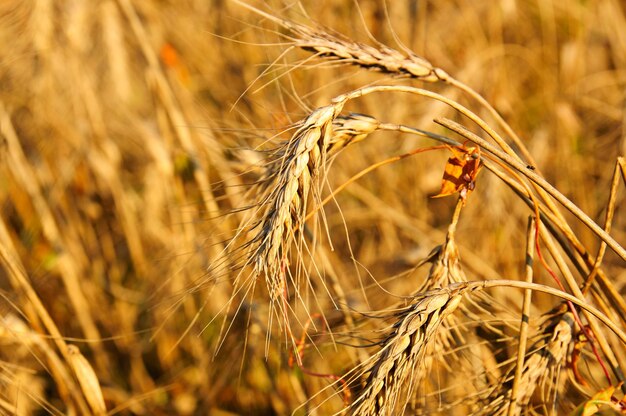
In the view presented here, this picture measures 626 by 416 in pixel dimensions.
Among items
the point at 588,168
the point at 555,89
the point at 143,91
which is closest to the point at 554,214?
the point at 588,168

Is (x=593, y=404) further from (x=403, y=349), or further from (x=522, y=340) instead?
(x=403, y=349)

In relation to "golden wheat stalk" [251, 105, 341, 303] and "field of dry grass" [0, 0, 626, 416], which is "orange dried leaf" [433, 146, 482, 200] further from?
"golden wheat stalk" [251, 105, 341, 303]

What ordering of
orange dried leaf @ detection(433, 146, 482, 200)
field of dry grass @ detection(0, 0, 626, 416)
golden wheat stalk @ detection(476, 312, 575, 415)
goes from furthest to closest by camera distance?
field of dry grass @ detection(0, 0, 626, 416), golden wheat stalk @ detection(476, 312, 575, 415), orange dried leaf @ detection(433, 146, 482, 200)

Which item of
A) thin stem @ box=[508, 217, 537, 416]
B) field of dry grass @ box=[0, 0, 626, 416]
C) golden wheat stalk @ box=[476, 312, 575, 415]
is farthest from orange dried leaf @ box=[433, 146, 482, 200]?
golden wheat stalk @ box=[476, 312, 575, 415]

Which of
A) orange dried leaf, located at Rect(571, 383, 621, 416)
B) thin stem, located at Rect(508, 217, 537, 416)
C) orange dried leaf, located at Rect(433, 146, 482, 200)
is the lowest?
orange dried leaf, located at Rect(571, 383, 621, 416)

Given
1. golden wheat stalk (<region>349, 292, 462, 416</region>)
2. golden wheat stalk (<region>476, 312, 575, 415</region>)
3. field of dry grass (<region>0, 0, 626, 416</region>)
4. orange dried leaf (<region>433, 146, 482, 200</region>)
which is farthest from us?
field of dry grass (<region>0, 0, 626, 416</region>)

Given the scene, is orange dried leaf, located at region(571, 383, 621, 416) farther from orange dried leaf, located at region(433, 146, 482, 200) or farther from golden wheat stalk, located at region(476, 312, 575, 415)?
orange dried leaf, located at region(433, 146, 482, 200)

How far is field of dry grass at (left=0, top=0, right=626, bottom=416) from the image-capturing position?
1.51 metres

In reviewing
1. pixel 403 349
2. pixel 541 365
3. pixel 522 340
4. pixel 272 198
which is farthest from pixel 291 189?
pixel 541 365

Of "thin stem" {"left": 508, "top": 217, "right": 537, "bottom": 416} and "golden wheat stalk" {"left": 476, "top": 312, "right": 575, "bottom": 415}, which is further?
"golden wheat stalk" {"left": 476, "top": 312, "right": 575, "bottom": 415}

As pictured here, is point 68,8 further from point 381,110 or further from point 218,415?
point 218,415

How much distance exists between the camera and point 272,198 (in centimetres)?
121

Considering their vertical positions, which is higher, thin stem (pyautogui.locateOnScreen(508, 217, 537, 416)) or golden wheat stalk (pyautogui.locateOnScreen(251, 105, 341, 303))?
golden wheat stalk (pyautogui.locateOnScreen(251, 105, 341, 303))

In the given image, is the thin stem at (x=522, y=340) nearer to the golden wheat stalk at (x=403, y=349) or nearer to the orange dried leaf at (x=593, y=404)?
the orange dried leaf at (x=593, y=404)
